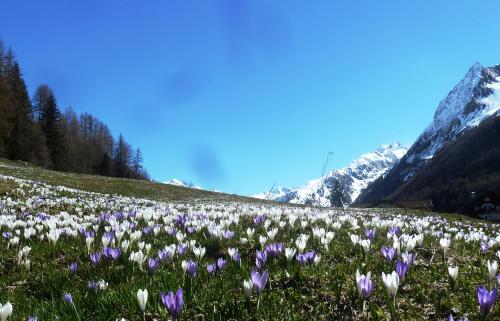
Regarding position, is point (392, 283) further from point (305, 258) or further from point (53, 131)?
point (53, 131)

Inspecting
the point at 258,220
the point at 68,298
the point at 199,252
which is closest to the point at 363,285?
the point at 199,252

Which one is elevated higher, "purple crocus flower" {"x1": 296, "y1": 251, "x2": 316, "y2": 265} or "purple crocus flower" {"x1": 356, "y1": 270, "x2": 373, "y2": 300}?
"purple crocus flower" {"x1": 296, "y1": 251, "x2": 316, "y2": 265}

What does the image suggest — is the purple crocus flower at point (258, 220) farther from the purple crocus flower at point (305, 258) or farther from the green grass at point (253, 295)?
the purple crocus flower at point (305, 258)

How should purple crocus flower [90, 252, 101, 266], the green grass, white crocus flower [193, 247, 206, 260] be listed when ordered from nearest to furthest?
1. the green grass
2. white crocus flower [193, 247, 206, 260]
3. purple crocus flower [90, 252, 101, 266]

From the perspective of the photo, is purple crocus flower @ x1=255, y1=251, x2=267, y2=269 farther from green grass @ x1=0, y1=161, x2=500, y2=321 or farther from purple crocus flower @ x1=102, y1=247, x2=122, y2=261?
purple crocus flower @ x1=102, y1=247, x2=122, y2=261

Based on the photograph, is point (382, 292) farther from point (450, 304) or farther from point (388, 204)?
point (388, 204)

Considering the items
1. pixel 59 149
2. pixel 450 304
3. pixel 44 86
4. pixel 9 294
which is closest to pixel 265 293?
pixel 450 304

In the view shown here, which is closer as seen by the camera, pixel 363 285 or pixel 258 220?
pixel 363 285

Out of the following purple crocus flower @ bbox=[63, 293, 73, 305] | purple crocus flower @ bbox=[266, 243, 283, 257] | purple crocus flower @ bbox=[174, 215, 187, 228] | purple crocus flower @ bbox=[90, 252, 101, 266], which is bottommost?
purple crocus flower @ bbox=[63, 293, 73, 305]

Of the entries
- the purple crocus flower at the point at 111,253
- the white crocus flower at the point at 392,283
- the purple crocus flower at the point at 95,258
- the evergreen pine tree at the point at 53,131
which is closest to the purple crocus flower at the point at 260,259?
the white crocus flower at the point at 392,283

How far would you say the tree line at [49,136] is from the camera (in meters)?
69.0

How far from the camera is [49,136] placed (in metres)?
88.9

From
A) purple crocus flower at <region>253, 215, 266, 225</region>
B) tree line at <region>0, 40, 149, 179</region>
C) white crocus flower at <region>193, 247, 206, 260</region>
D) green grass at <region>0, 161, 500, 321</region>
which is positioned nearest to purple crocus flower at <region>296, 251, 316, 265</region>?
green grass at <region>0, 161, 500, 321</region>

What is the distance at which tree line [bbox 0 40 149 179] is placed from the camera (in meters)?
69.0
